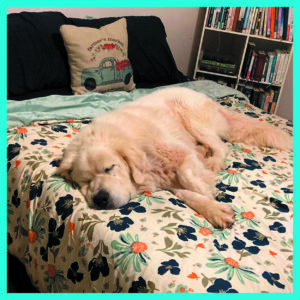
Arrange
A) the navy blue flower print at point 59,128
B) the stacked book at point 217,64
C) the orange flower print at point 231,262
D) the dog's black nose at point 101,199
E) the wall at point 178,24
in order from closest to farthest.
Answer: the orange flower print at point 231,262 < the dog's black nose at point 101,199 < the navy blue flower print at point 59,128 < the wall at point 178,24 < the stacked book at point 217,64

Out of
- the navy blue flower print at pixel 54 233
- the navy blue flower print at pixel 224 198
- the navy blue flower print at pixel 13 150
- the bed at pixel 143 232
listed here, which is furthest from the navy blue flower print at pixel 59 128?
the navy blue flower print at pixel 224 198

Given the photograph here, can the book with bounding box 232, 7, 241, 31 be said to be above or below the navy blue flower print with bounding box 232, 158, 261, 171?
above

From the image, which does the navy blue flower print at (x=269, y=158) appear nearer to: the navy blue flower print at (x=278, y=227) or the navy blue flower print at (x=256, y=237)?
the navy blue flower print at (x=278, y=227)

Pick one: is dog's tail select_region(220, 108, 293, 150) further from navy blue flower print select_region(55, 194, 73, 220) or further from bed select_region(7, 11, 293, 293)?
navy blue flower print select_region(55, 194, 73, 220)

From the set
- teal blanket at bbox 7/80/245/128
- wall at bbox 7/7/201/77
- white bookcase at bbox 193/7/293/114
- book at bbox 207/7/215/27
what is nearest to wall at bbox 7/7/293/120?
wall at bbox 7/7/201/77

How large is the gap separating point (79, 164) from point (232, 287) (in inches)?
Result: 32.5

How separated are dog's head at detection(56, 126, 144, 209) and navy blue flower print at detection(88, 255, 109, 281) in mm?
229

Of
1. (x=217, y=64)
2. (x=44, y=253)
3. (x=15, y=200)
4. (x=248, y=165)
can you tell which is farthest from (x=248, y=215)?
(x=217, y=64)

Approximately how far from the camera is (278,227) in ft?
4.52

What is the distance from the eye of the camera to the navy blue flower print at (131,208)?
133 centimetres

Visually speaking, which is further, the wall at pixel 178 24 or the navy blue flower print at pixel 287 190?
the wall at pixel 178 24

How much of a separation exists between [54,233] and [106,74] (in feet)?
5.09

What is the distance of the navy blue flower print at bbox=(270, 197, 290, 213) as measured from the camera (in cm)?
149

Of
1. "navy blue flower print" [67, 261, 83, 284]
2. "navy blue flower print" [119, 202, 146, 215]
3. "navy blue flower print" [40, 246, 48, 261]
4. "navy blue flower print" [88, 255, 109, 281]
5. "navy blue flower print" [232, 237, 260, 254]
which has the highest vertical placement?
"navy blue flower print" [119, 202, 146, 215]
